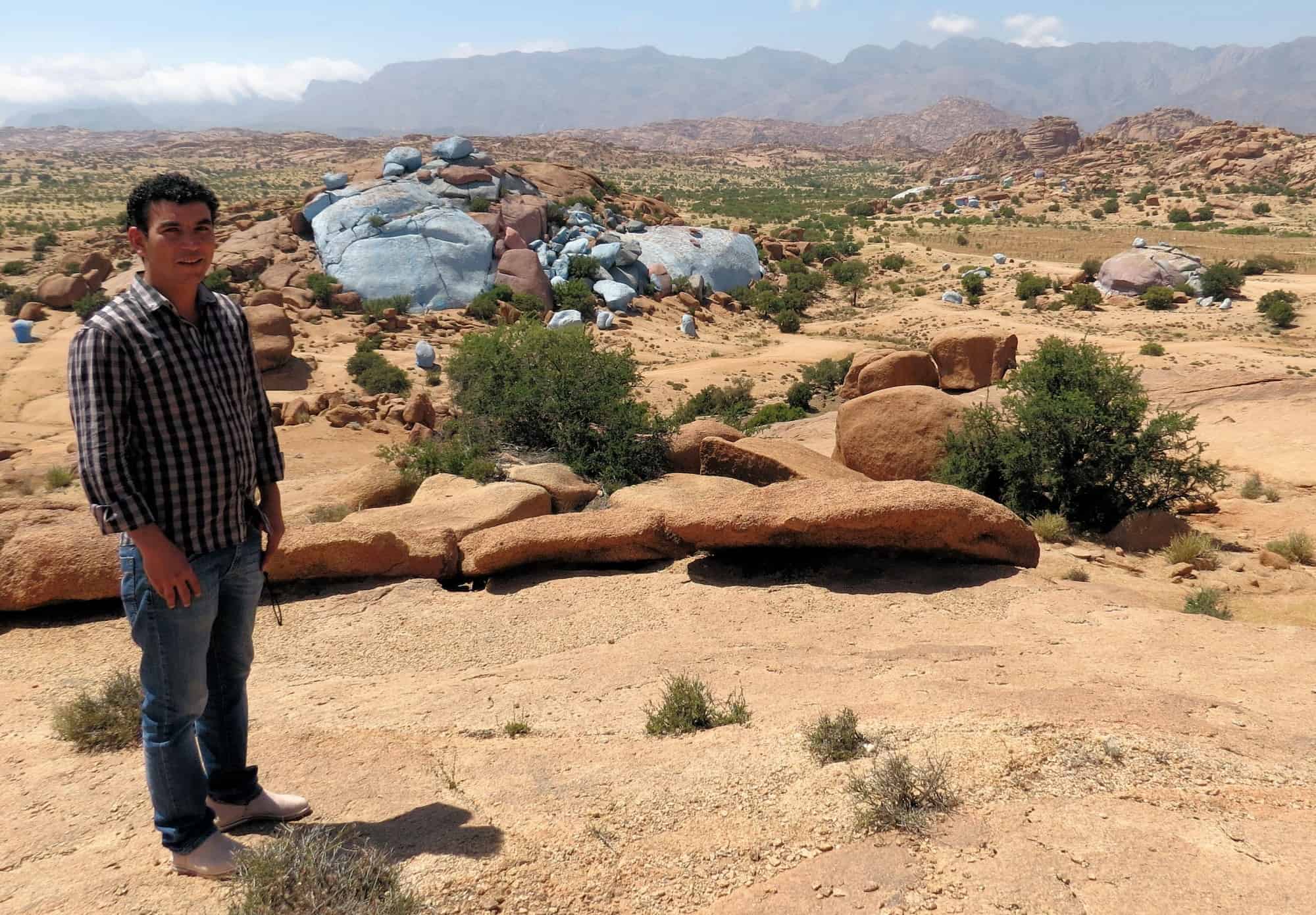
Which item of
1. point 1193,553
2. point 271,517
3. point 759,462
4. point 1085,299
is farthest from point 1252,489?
point 1085,299

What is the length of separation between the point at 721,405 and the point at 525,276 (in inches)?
422

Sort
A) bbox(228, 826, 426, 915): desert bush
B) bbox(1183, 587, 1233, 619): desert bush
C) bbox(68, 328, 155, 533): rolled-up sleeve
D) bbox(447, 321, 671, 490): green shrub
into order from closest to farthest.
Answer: bbox(68, 328, 155, 533): rolled-up sleeve, bbox(228, 826, 426, 915): desert bush, bbox(1183, 587, 1233, 619): desert bush, bbox(447, 321, 671, 490): green shrub

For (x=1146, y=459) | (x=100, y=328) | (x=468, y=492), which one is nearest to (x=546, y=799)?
(x=100, y=328)

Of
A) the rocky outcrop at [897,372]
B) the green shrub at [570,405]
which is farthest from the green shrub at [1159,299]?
the green shrub at [570,405]

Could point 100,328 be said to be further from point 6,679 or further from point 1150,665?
point 1150,665

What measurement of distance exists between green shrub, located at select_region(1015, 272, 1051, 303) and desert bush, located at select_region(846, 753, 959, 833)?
1081 inches

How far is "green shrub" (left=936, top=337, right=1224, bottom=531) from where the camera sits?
32.1 ft

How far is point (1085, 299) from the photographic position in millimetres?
26703

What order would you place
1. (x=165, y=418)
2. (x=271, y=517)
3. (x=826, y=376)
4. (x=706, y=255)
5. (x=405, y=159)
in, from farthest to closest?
(x=706, y=255)
(x=405, y=159)
(x=826, y=376)
(x=271, y=517)
(x=165, y=418)

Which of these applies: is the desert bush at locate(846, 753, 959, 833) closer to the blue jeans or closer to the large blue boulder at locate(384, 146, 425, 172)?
the blue jeans

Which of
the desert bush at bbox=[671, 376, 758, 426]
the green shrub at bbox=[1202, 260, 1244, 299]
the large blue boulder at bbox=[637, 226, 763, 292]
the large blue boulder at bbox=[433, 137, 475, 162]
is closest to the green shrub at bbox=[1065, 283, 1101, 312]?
the green shrub at bbox=[1202, 260, 1244, 299]

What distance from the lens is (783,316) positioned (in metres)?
27.9

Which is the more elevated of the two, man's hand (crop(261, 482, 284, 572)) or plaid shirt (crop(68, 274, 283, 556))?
plaid shirt (crop(68, 274, 283, 556))

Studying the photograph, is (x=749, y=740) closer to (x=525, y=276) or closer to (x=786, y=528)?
(x=786, y=528)
